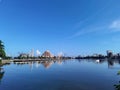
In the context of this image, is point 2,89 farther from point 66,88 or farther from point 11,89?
point 66,88

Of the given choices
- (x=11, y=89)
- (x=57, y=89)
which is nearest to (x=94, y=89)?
(x=57, y=89)

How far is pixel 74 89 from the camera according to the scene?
1024 inches

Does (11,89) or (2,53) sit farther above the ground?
(2,53)

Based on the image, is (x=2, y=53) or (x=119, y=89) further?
(x=2, y=53)

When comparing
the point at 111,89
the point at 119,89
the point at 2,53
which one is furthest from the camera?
the point at 2,53

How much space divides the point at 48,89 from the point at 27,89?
3.12 meters

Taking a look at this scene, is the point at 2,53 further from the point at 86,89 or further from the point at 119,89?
the point at 119,89

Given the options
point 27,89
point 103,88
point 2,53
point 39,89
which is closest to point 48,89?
point 39,89

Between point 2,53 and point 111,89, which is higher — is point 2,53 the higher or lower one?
the higher one

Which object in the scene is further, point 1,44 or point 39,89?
point 1,44

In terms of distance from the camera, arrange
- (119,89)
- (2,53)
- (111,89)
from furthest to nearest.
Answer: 1. (2,53)
2. (111,89)
3. (119,89)

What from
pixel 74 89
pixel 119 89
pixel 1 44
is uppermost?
pixel 1 44

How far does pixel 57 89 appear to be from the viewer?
25.9 m

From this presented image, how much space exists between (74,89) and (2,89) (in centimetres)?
1067
